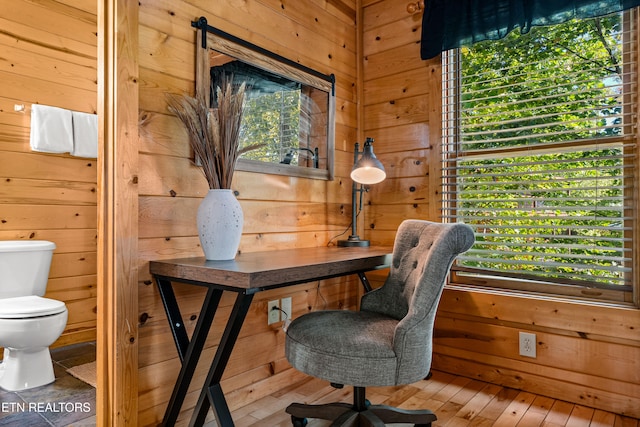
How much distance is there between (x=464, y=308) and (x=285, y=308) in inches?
38.0

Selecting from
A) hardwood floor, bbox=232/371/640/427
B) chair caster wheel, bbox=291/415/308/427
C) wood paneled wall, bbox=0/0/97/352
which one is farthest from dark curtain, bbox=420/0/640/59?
wood paneled wall, bbox=0/0/97/352

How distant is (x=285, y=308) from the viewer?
2.15 m

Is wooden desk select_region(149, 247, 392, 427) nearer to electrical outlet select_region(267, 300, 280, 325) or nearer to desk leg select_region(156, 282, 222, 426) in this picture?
desk leg select_region(156, 282, 222, 426)

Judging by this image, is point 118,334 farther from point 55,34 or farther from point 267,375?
point 55,34

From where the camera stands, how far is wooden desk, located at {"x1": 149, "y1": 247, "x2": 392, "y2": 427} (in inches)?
52.0

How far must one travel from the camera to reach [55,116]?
268 cm

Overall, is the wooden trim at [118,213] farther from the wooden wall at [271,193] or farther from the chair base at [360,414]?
the chair base at [360,414]

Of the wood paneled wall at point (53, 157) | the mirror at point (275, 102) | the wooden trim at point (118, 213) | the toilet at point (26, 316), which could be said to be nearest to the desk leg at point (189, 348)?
the wooden trim at point (118, 213)

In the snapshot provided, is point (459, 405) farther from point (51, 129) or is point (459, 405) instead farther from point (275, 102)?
point (51, 129)

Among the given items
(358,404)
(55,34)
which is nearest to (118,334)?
(358,404)

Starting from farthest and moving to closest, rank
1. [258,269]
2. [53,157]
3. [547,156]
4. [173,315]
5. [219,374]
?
1. [53,157]
2. [547,156]
3. [173,315]
4. [219,374]
5. [258,269]

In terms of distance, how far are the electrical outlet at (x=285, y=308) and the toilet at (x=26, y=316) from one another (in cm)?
116

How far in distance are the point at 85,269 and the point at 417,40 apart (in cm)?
267

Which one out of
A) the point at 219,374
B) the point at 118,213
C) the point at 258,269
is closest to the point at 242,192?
the point at 118,213
